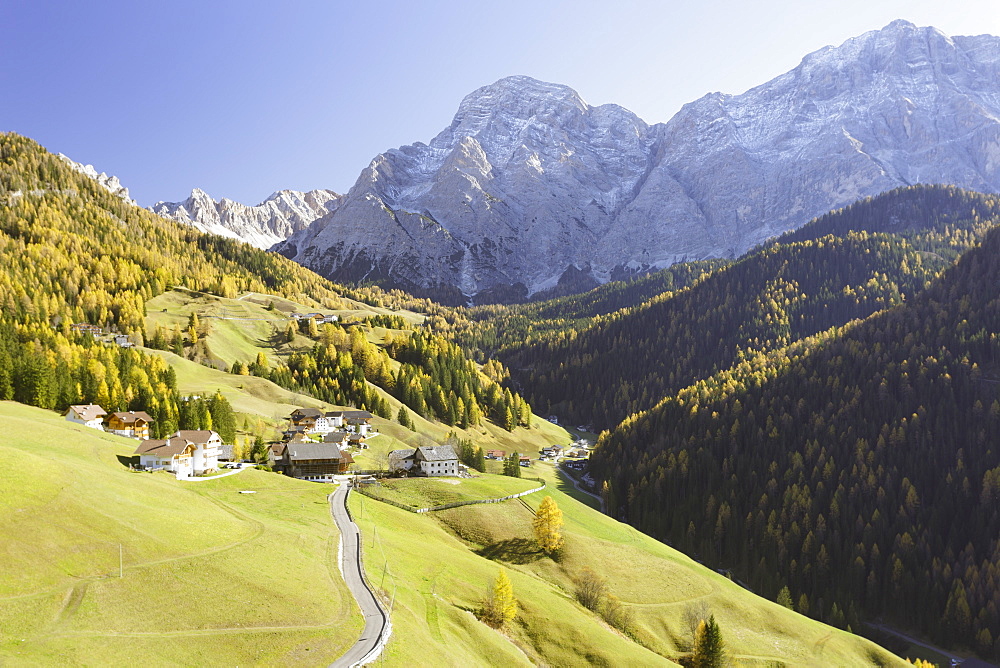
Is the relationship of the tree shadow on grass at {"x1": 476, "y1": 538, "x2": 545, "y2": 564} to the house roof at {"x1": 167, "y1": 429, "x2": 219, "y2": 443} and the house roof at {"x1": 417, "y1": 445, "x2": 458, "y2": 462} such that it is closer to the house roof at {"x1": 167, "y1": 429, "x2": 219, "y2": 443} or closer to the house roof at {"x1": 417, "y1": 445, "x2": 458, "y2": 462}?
the house roof at {"x1": 417, "y1": 445, "x2": 458, "y2": 462}

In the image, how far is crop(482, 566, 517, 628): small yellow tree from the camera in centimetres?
6431

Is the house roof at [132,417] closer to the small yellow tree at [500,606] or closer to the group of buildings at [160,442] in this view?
the group of buildings at [160,442]

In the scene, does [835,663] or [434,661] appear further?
[835,663]

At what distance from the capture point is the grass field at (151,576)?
129 feet

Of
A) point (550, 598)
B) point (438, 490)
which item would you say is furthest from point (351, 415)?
point (550, 598)

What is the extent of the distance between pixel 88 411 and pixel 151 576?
73.4m

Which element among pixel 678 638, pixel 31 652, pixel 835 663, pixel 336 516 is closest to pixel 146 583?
pixel 31 652

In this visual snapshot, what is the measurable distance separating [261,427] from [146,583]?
86.6 metres

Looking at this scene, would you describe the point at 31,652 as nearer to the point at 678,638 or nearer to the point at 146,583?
the point at 146,583

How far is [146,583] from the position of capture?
4675 centimetres

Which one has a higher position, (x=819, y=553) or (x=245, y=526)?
(x=245, y=526)

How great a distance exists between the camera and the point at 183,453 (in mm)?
86250

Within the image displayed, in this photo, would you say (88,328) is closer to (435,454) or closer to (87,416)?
(87,416)

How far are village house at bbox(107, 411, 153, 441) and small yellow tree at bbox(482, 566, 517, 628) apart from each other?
74.8m
